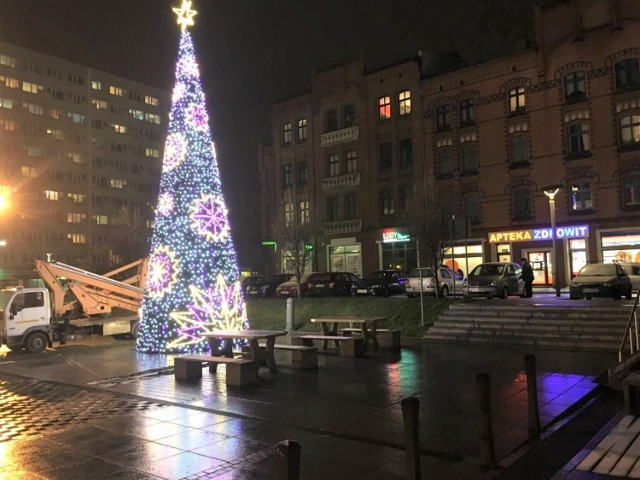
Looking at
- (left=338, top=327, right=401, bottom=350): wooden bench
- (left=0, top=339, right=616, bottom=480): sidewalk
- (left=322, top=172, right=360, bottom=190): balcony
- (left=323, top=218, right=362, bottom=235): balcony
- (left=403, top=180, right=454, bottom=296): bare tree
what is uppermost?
(left=322, top=172, right=360, bottom=190): balcony

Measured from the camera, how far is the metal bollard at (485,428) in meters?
5.82

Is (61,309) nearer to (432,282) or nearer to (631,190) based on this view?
(432,282)

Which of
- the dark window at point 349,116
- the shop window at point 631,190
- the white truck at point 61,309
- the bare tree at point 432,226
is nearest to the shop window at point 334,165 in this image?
the dark window at point 349,116

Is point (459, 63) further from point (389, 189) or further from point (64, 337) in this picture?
point (64, 337)

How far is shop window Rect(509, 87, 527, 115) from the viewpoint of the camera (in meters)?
33.1

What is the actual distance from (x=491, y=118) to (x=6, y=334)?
29021mm

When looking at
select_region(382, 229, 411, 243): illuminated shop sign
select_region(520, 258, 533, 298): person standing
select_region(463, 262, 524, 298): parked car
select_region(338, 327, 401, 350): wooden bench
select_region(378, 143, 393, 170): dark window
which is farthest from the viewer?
select_region(378, 143, 393, 170): dark window

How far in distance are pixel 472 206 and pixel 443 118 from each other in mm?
6453

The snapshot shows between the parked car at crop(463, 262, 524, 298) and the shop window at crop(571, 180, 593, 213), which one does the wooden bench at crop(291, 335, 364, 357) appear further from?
the shop window at crop(571, 180, 593, 213)

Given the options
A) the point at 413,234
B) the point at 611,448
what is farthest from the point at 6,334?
the point at 611,448

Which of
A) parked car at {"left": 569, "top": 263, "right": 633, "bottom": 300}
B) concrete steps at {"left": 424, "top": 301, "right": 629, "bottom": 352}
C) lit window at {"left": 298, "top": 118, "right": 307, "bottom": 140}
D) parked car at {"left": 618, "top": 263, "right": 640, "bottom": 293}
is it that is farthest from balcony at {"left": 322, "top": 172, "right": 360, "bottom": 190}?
concrete steps at {"left": 424, "top": 301, "right": 629, "bottom": 352}

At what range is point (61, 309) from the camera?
18422 mm

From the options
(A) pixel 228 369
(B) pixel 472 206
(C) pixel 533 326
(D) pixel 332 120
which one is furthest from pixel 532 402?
(D) pixel 332 120

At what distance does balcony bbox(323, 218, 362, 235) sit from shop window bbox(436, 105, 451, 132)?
8748 millimetres
